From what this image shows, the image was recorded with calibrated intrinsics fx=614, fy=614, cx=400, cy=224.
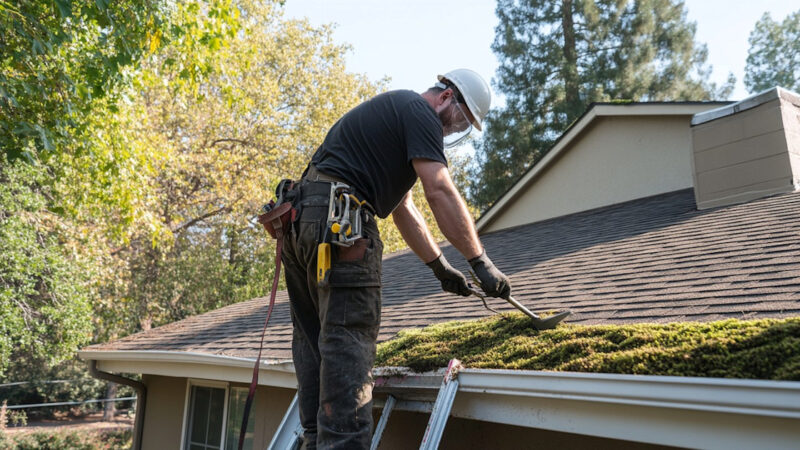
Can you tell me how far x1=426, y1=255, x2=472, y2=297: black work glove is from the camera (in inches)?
119

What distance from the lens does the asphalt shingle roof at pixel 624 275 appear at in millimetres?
3221

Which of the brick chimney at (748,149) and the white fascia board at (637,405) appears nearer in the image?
the white fascia board at (637,405)

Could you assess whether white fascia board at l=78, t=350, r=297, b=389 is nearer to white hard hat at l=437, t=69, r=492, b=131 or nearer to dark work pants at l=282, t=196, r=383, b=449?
dark work pants at l=282, t=196, r=383, b=449

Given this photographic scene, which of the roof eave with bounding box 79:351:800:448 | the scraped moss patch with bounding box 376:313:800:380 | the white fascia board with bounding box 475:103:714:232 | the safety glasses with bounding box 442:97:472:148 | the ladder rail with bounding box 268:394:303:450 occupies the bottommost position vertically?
the ladder rail with bounding box 268:394:303:450

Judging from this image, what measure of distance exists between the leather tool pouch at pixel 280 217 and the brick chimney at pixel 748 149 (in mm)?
4885

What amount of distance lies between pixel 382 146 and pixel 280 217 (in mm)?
551

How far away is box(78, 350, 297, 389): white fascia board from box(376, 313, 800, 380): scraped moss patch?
1.39 meters

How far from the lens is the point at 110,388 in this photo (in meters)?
24.8

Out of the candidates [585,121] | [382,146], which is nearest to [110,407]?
[585,121]

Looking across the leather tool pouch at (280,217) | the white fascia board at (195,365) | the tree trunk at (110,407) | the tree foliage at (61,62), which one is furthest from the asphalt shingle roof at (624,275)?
the tree trunk at (110,407)

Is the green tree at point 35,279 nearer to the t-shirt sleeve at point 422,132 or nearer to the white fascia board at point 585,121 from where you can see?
the white fascia board at point 585,121

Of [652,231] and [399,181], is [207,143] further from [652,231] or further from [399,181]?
[399,181]

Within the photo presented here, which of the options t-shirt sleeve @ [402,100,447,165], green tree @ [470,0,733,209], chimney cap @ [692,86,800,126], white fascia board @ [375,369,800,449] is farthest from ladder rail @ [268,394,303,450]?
green tree @ [470,0,733,209]

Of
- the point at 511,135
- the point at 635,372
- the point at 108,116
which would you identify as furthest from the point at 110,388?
the point at 635,372
